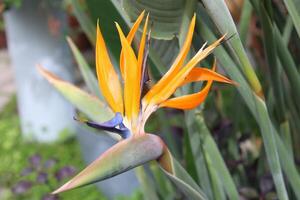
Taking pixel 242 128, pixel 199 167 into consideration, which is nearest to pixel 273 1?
pixel 199 167

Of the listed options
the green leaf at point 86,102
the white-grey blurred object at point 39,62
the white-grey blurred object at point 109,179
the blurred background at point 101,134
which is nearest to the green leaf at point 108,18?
the blurred background at point 101,134

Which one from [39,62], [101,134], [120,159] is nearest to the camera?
[120,159]

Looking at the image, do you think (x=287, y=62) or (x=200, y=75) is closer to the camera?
(x=200, y=75)

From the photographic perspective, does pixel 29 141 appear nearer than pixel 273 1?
No

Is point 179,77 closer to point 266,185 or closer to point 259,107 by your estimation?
point 259,107

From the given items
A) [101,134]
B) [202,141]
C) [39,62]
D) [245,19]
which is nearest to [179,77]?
[202,141]

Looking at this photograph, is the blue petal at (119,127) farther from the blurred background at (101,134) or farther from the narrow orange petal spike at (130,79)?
the blurred background at (101,134)

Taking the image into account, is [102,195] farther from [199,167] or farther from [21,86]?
[199,167]
